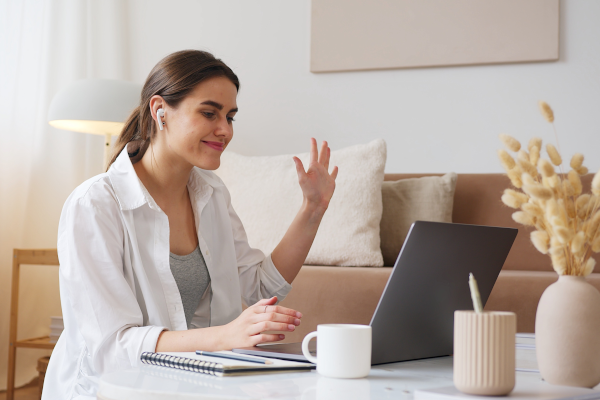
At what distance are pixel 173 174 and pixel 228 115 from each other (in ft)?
0.62

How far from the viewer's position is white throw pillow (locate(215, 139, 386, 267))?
224 cm

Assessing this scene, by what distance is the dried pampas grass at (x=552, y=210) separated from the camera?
71cm

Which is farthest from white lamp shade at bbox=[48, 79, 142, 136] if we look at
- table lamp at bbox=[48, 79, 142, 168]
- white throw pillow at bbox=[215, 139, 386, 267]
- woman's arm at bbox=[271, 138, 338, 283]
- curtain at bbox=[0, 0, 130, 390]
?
woman's arm at bbox=[271, 138, 338, 283]

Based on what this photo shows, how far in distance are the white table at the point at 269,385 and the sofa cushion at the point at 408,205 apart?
151 centimetres

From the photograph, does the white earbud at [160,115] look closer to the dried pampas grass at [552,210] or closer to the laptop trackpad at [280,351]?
the laptop trackpad at [280,351]

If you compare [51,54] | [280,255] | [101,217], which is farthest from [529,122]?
[51,54]

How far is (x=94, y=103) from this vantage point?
2.46m

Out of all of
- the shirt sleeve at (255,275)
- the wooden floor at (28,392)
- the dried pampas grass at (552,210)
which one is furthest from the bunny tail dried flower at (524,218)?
the wooden floor at (28,392)

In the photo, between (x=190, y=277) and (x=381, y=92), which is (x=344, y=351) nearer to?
(x=190, y=277)

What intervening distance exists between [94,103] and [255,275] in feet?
4.21

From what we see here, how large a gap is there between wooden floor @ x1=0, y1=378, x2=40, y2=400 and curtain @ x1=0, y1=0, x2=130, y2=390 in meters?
0.03

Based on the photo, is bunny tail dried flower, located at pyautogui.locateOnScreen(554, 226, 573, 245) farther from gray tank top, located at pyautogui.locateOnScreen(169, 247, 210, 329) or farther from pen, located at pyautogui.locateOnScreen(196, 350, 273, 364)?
gray tank top, located at pyautogui.locateOnScreen(169, 247, 210, 329)

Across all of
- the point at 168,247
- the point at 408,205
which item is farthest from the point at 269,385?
the point at 408,205

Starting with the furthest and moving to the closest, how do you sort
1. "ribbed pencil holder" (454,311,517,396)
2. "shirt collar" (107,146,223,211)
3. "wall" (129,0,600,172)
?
"wall" (129,0,600,172), "shirt collar" (107,146,223,211), "ribbed pencil holder" (454,311,517,396)
